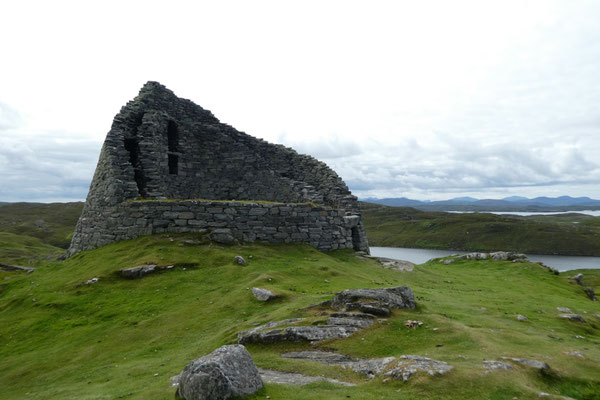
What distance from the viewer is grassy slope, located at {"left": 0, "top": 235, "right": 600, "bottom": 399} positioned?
886 cm

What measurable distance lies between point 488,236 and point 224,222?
128m

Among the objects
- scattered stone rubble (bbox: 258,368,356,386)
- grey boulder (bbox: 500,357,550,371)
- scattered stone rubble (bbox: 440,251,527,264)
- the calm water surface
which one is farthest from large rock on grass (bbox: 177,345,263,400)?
the calm water surface

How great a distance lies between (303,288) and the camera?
58.9 ft

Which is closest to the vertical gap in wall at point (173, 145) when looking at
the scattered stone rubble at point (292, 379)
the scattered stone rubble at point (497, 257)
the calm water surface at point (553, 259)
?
the scattered stone rubble at point (292, 379)

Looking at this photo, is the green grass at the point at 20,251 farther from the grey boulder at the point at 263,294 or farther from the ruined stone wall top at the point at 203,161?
the grey boulder at the point at 263,294

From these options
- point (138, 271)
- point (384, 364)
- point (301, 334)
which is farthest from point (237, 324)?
point (138, 271)

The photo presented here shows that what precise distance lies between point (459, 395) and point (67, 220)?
5183 inches

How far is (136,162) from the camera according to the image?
31.0 metres

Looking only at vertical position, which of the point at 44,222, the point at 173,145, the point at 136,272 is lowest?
the point at 136,272

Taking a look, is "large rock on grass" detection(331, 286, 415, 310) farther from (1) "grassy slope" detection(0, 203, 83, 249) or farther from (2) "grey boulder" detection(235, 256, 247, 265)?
(1) "grassy slope" detection(0, 203, 83, 249)

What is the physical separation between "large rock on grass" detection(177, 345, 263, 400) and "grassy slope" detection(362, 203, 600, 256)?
12736cm

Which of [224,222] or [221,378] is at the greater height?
[224,222]

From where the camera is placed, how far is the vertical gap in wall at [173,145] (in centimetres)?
3356

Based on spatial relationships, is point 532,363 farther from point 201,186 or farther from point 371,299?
point 201,186
